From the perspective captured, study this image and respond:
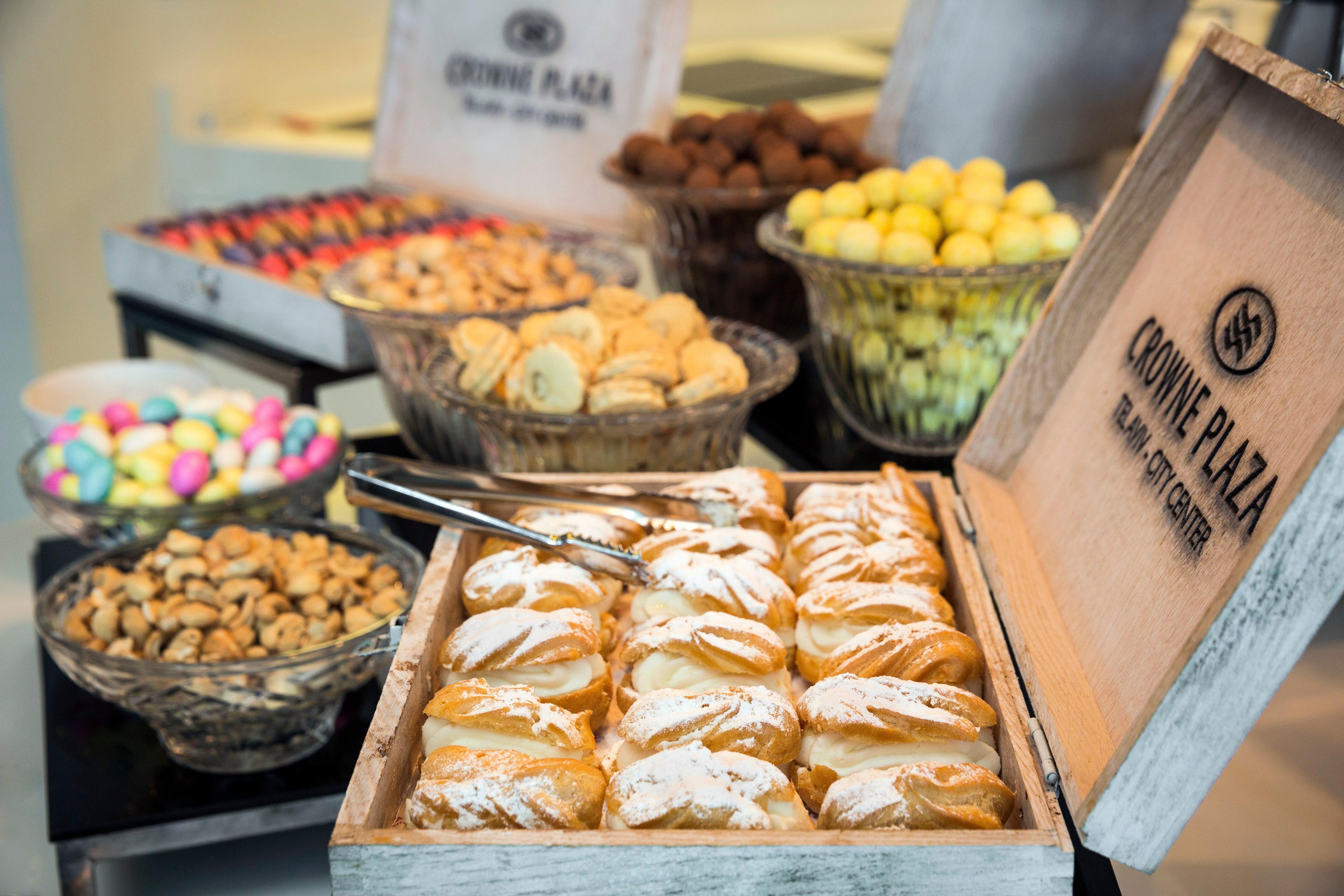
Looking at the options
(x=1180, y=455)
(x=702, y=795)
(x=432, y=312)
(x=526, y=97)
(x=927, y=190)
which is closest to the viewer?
(x=702, y=795)

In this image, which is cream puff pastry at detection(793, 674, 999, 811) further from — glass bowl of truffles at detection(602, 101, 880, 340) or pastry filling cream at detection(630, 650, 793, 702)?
glass bowl of truffles at detection(602, 101, 880, 340)

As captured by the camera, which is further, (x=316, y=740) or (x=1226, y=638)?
(x=316, y=740)

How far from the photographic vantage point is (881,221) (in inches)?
49.0

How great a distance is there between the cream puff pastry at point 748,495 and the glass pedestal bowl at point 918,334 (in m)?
0.30

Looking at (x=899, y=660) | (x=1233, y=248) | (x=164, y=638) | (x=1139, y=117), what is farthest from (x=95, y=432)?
(x=1139, y=117)

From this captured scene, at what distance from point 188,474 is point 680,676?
0.98m

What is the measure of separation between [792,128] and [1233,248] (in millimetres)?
987

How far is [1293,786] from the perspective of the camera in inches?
43.6

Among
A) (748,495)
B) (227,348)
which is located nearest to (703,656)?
(748,495)

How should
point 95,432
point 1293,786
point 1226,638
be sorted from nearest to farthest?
point 1226,638 < point 1293,786 < point 95,432

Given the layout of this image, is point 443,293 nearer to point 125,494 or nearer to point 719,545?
point 125,494

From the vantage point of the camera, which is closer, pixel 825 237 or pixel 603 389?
pixel 603 389

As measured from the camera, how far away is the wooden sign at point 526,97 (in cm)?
216

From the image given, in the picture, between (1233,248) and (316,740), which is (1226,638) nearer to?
(1233,248)
